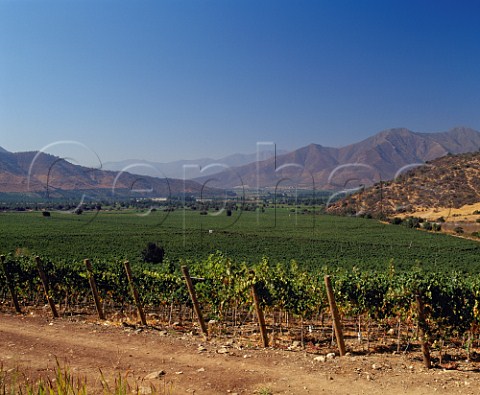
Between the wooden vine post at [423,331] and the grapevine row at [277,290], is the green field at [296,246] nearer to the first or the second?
the grapevine row at [277,290]

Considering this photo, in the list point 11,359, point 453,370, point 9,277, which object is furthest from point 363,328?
point 9,277

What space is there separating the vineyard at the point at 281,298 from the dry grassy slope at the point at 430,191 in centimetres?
6560

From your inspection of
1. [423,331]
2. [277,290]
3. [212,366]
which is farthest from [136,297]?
[423,331]

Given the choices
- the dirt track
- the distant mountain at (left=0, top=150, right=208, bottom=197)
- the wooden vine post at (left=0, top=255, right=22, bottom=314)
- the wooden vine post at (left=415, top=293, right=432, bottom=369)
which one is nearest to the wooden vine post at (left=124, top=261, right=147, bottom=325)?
the dirt track

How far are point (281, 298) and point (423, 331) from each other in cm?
314

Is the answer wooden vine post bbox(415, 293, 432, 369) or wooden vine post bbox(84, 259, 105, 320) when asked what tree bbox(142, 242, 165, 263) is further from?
wooden vine post bbox(415, 293, 432, 369)

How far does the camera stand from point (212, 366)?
7543 mm

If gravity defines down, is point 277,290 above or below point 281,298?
above

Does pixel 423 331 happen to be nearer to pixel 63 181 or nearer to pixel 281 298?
pixel 281 298

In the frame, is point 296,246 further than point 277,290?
Yes

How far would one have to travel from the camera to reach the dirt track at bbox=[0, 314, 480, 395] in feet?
22.0

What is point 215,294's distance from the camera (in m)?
10.7

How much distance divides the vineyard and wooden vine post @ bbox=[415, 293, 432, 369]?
0.15ft

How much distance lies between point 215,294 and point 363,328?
4.29 m
